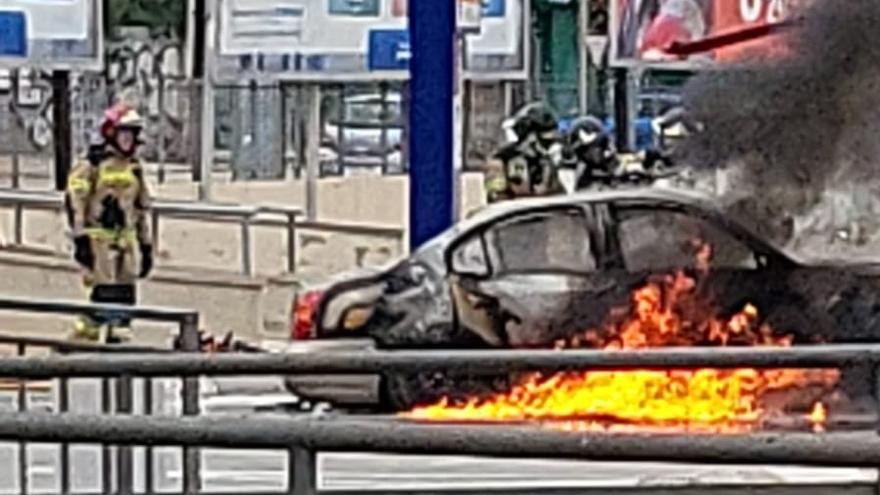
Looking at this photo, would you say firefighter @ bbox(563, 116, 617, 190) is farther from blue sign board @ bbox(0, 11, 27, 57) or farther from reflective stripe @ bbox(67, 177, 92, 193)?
reflective stripe @ bbox(67, 177, 92, 193)

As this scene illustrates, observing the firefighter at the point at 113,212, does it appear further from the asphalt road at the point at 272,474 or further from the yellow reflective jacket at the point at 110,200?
the asphalt road at the point at 272,474

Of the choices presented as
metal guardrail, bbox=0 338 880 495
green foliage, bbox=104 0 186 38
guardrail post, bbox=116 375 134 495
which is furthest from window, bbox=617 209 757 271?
green foliage, bbox=104 0 186 38

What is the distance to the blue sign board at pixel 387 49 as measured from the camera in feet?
71.7

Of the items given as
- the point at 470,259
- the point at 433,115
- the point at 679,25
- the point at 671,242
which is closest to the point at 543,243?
the point at 470,259

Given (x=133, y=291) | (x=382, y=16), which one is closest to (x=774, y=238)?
(x=133, y=291)

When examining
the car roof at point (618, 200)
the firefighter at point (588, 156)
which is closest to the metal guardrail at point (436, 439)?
the car roof at point (618, 200)

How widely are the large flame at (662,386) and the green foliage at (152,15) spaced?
22.1 metres

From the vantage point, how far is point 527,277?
51.3 ft

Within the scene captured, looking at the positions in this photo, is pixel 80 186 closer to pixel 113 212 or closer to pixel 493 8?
pixel 113 212

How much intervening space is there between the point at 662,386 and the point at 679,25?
11.3 metres

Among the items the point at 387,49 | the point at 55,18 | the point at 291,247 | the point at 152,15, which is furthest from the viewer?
the point at 152,15

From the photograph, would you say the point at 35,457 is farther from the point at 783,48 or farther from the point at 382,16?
the point at 382,16

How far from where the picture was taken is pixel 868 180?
15.6 meters

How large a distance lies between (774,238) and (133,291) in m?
4.53
